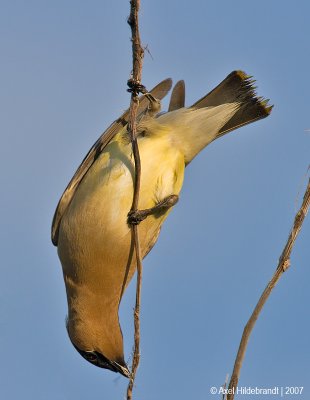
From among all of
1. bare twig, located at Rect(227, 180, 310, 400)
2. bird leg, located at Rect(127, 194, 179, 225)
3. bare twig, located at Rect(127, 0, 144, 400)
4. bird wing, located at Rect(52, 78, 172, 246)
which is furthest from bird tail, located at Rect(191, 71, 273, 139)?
bare twig, located at Rect(227, 180, 310, 400)

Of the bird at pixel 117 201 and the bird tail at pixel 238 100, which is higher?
the bird tail at pixel 238 100

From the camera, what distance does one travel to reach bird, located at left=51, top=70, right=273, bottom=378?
18.4ft

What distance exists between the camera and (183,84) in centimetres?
677

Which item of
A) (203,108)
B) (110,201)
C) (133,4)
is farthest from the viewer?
(203,108)

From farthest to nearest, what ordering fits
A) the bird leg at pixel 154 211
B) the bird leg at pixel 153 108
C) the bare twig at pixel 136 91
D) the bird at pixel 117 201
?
1. the bird leg at pixel 153 108
2. the bird at pixel 117 201
3. the bird leg at pixel 154 211
4. the bare twig at pixel 136 91

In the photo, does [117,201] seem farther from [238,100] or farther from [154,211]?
[238,100]

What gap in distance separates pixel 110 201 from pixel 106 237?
0.26 metres

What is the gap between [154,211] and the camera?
5.68 metres

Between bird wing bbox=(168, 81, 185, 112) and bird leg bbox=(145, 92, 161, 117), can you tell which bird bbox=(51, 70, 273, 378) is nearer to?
bird leg bbox=(145, 92, 161, 117)

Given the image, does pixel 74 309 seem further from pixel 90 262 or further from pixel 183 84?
pixel 183 84

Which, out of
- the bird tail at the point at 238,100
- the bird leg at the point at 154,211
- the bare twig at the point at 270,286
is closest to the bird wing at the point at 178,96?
the bird tail at the point at 238,100

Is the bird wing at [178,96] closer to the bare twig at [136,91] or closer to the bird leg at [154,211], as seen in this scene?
the bird leg at [154,211]

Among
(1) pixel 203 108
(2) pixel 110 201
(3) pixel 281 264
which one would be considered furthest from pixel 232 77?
(3) pixel 281 264

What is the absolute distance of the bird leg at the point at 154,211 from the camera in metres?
5.49
